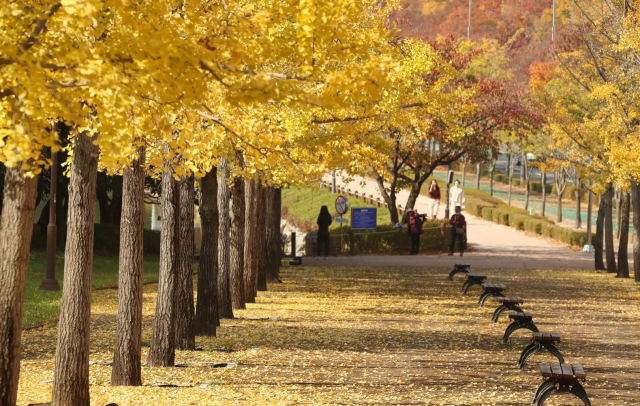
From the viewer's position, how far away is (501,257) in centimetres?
3322

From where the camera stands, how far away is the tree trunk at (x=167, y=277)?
37.8 ft

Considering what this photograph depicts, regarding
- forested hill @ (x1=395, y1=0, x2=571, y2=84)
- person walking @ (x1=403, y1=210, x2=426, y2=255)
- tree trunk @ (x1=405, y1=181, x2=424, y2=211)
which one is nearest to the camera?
person walking @ (x1=403, y1=210, x2=426, y2=255)

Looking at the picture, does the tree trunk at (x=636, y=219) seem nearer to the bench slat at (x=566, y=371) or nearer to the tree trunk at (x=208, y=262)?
the tree trunk at (x=208, y=262)

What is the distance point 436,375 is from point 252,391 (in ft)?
8.18

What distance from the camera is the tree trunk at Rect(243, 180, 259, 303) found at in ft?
63.4

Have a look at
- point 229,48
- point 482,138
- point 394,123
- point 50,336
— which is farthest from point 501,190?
point 229,48

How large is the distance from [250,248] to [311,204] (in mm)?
37802

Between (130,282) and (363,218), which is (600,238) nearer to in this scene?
(363,218)

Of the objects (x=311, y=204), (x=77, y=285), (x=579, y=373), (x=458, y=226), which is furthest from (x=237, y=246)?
(x=311, y=204)

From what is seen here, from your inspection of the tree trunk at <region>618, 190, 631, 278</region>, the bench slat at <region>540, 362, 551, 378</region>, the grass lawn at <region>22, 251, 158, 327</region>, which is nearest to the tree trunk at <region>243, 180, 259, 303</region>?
the grass lawn at <region>22, 251, 158, 327</region>

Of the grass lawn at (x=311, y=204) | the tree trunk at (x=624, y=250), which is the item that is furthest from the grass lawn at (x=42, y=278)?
the grass lawn at (x=311, y=204)

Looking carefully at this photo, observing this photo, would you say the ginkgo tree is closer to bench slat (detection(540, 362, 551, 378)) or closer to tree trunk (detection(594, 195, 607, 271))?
bench slat (detection(540, 362, 551, 378))

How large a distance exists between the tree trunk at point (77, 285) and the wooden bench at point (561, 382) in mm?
4372

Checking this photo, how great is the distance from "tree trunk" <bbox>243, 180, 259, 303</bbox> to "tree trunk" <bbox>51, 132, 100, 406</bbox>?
1039 cm
